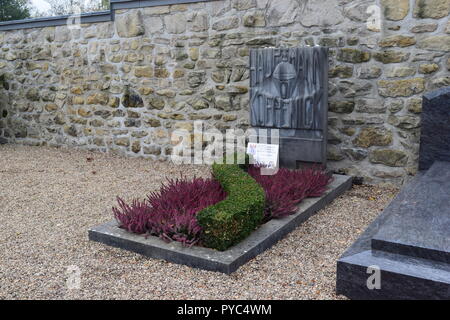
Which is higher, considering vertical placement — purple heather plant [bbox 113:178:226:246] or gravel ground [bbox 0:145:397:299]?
purple heather plant [bbox 113:178:226:246]

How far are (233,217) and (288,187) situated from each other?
1.32 meters

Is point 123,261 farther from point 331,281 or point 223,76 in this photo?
point 223,76

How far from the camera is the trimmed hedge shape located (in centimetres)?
Result: 328

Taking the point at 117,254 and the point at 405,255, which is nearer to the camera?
the point at 405,255

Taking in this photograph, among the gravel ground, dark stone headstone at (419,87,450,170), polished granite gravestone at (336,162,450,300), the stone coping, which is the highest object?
the stone coping

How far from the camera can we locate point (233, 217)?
10.9 ft

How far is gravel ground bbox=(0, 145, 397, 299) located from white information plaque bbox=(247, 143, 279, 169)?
91 cm

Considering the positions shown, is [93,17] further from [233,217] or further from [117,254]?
[233,217]

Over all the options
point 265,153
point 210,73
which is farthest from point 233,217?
point 210,73

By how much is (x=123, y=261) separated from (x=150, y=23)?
434 cm

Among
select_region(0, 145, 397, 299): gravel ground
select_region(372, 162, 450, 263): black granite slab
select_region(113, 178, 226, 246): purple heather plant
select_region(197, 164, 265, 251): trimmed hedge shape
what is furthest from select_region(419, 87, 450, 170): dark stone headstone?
select_region(113, 178, 226, 246): purple heather plant

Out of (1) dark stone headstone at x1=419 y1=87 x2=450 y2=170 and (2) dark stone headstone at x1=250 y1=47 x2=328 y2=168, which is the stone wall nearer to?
(1) dark stone headstone at x1=419 y1=87 x2=450 y2=170

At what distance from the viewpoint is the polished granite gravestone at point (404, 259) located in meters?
2.58
